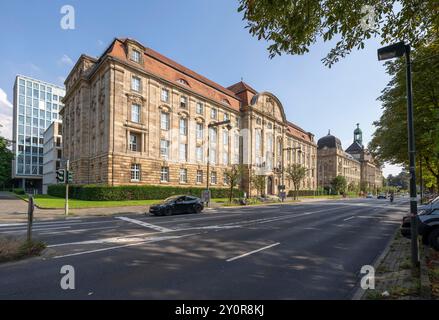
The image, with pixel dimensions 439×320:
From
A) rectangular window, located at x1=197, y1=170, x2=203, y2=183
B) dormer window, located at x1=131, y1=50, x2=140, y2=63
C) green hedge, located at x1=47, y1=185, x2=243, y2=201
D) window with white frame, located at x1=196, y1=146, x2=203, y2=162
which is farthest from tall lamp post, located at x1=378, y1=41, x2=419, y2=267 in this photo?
window with white frame, located at x1=196, y1=146, x2=203, y2=162

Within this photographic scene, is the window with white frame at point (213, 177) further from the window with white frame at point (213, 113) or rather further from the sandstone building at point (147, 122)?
the window with white frame at point (213, 113)

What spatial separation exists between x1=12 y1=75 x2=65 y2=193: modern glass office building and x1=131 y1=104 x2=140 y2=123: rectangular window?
64.3 meters

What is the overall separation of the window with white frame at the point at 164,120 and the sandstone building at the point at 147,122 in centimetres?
14

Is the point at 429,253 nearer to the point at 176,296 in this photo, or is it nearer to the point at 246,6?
the point at 176,296

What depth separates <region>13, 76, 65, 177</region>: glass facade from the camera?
78.1m

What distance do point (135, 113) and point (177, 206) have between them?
59.4 feet

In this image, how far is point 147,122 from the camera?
34.1m

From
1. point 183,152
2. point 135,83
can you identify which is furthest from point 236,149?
point 135,83

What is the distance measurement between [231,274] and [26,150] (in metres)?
94.8

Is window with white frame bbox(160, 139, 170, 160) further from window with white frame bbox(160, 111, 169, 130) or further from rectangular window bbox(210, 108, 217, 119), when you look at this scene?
rectangular window bbox(210, 108, 217, 119)

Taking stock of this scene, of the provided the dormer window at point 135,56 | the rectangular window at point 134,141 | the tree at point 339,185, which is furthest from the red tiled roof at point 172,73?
the tree at point 339,185

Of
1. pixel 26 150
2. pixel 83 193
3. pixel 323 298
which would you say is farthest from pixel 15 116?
pixel 323 298

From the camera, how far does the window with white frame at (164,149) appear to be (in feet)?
118

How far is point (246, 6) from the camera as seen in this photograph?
5.41m
